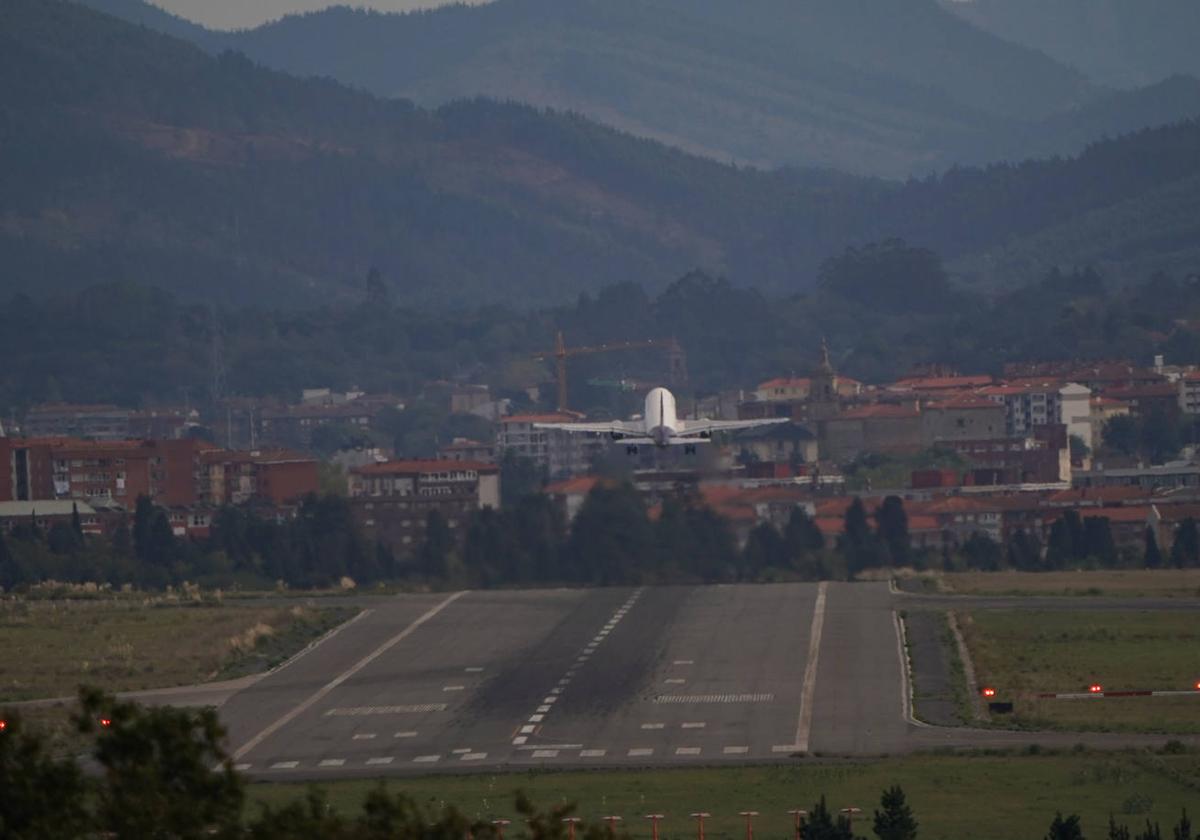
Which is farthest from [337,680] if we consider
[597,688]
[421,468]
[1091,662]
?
[421,468]

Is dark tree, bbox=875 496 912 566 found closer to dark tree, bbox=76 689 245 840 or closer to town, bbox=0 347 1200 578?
town, bbox=0 347 1200 578

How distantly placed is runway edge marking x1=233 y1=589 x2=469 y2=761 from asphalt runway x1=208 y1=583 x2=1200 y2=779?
3.5 inches

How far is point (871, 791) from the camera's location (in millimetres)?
57281

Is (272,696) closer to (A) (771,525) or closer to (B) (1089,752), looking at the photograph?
(B) (1089,752)

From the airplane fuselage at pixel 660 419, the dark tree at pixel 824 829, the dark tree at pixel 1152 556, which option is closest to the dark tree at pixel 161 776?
the dark tree at pixel 824 829

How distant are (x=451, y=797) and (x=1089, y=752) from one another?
13.5 metres

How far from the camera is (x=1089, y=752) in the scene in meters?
61.7

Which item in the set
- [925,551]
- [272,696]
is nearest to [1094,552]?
[925,551]

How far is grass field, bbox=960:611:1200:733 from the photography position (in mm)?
67250

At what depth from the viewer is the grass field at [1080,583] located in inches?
3784

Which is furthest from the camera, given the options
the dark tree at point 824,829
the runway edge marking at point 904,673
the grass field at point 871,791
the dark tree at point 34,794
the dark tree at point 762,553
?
the dark tree at point 762,553

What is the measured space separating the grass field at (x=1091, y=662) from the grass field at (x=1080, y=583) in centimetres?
727

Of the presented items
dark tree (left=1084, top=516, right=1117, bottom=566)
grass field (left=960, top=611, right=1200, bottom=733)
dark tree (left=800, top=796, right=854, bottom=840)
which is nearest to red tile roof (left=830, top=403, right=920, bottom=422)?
dark tree (left=1084, top=516, right=1117, bottom=566)

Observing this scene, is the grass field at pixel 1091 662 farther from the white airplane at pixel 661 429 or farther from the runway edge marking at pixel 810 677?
the white airplane at pixel 661 429
